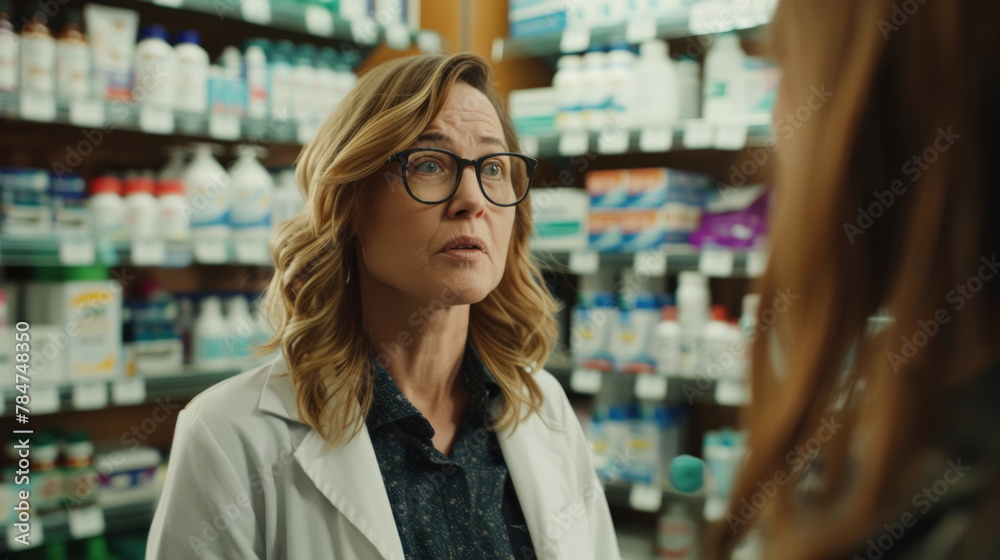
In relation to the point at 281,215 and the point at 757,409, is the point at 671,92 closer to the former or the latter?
the point at 281,215

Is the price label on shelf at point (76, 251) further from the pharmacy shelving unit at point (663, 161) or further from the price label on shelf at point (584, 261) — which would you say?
the price label on shelf at point (584, 261)

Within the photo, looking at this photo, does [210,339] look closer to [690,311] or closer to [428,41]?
[428,41]

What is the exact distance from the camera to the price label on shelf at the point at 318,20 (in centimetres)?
291

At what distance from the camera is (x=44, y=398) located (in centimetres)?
235

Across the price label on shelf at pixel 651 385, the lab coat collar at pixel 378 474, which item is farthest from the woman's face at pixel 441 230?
the price label on shelf at pixel 651 385

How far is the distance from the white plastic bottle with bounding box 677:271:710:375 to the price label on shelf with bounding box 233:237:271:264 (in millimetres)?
1615

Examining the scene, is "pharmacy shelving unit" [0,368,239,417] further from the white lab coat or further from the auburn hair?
the auburn hair

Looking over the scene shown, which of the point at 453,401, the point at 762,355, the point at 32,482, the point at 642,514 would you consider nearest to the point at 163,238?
the point at 32,482

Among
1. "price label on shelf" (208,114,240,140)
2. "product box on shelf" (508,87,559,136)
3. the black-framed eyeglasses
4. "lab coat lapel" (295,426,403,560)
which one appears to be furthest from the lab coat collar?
"product box on shelf" (508,87,559,136)

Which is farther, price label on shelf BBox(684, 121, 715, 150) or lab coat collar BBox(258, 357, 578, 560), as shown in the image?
price label on shelf BBox(684, 121, 715, 150)

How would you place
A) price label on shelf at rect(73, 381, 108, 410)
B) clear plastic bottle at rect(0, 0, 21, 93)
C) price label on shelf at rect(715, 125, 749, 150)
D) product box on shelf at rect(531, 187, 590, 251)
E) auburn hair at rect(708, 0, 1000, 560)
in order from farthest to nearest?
product box on shelf at rect(531, 187, 590, 251)
price label on shelf at rect(715, 125, 749, 150)
price label on shelf at rect(73, 381, 108, 410)
clear plastic bottle at rect(0, 0, 21, 93)
auburn hair at rect(708, 0, 1000, 560)

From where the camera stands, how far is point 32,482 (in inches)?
95.3

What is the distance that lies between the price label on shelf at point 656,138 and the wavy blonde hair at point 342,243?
156 cm

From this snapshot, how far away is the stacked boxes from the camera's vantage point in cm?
301
